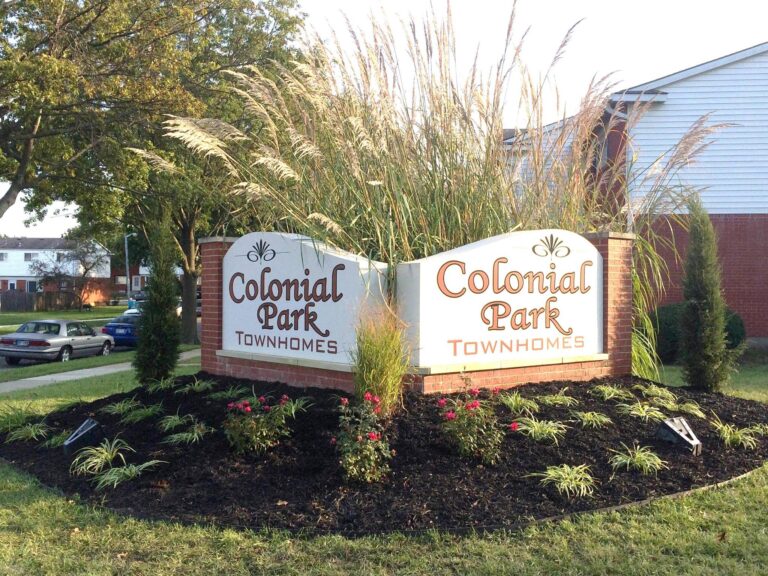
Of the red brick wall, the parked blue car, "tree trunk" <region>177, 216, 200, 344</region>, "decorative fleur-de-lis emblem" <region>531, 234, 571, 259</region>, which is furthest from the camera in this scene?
the parked blue car

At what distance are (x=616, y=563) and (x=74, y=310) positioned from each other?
62361 millimetres

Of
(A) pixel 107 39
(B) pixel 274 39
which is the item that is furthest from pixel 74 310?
(A) pixel 107 39

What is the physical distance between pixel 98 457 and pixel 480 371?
3457 mm

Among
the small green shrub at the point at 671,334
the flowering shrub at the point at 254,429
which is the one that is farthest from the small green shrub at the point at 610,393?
the small green shrub at the point at 671,334

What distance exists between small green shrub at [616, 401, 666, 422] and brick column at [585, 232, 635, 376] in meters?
1.34

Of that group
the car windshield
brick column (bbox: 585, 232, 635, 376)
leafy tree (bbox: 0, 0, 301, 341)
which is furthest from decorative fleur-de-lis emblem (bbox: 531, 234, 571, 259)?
the car windshield

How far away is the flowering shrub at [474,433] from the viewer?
553cm

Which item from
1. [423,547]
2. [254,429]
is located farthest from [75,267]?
[423,547]

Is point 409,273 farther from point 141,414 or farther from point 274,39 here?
point 274,39

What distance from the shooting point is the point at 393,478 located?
535 cm

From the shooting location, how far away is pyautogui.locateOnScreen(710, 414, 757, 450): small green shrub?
6.28 meters

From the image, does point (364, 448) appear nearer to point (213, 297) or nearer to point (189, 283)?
point (213, 297)

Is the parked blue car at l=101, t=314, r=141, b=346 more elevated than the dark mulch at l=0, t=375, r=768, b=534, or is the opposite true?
the dark mulch at l=0, t=375, r=768, b=534

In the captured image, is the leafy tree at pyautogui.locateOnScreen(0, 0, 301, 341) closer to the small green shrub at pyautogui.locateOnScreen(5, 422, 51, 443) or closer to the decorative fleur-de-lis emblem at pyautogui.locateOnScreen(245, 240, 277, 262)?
the decorative fleur-de-lis emblem at pyautogui.locateOnScreen(245, 240, 277, 262)
